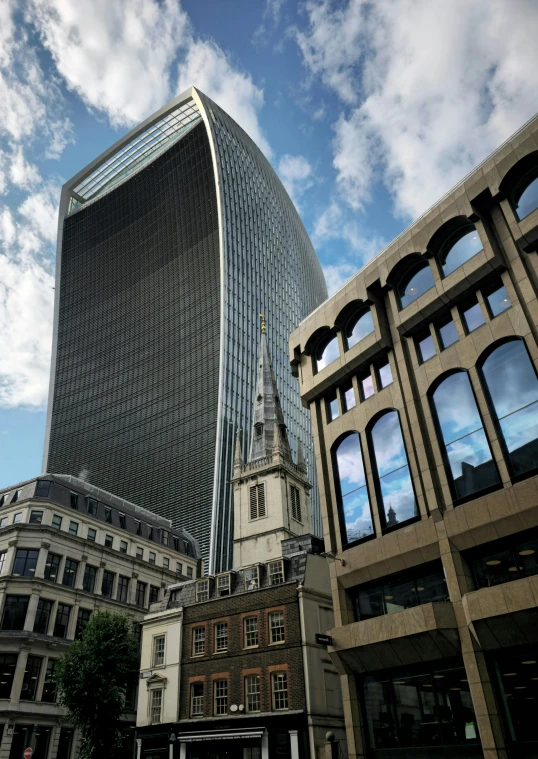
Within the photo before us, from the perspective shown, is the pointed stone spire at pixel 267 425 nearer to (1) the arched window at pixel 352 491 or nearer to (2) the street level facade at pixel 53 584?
(2) the street level facade at pixel 53 584

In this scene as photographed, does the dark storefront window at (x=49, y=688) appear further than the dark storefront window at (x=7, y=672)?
Yes

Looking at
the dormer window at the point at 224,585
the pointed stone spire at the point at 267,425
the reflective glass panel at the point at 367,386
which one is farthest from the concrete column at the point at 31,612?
the reflective glass panel at the point at 367,386

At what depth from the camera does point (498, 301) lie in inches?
990

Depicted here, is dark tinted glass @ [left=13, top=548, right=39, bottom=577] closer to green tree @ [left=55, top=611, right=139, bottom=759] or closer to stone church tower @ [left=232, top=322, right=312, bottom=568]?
green tree @ [left=55, top=611, right=139, bottom=759]

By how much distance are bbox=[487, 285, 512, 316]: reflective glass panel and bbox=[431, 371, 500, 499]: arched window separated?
9.28 feet

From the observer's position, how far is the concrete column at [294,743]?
1265 inches

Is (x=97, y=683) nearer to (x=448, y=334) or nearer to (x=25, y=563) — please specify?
(x=25, y=563)

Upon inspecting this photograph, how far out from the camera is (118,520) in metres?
67.1

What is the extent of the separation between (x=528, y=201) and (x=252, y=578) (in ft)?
92.4

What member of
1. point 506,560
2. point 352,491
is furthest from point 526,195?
point 352,491

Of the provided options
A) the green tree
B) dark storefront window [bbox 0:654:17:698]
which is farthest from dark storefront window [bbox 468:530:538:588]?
dark storefront window [bbox 0:654:17:698]

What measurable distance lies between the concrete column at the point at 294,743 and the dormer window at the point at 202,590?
37.7 feet

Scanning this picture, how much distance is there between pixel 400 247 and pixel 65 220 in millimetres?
156004

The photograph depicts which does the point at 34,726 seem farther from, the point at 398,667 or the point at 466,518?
the point at 466,518
